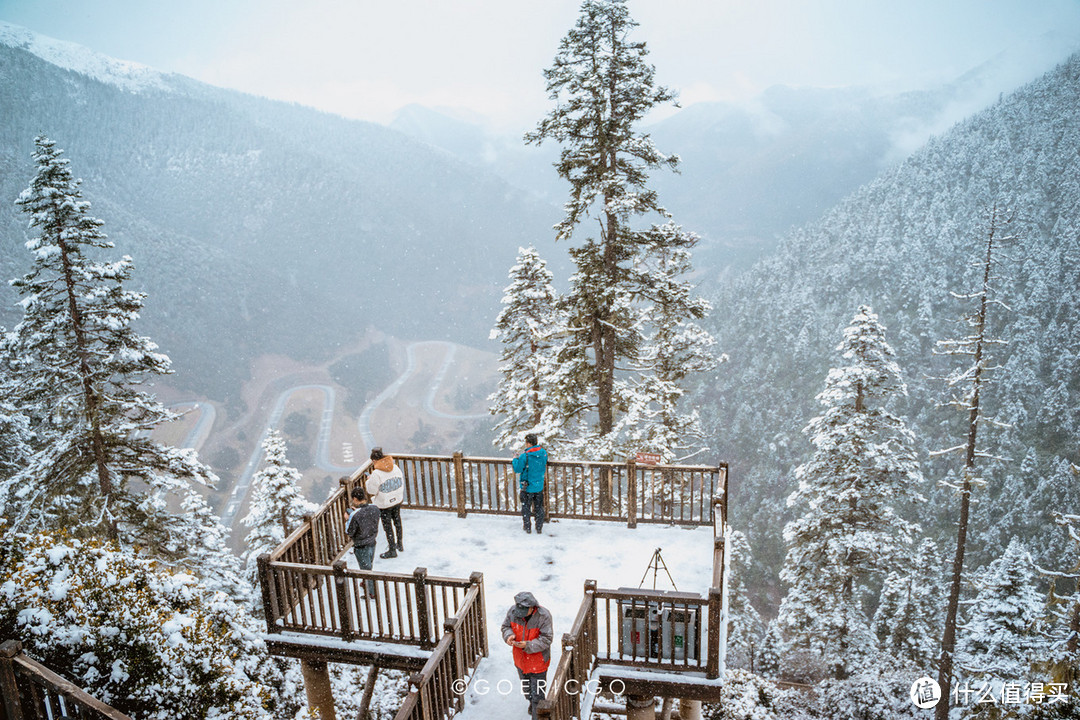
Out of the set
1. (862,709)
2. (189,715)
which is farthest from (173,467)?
(862,709)

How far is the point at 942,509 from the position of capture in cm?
6531

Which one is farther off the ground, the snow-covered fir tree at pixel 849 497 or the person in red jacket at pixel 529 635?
the person in red jacket at pixel 529 635

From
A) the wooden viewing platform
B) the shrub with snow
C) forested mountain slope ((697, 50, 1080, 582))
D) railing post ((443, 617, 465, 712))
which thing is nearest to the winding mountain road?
forested mountain slope ((697, 50, 1080, 582))

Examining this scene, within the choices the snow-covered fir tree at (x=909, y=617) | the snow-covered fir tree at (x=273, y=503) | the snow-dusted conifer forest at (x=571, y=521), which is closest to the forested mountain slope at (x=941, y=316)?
the snow-dusted conifer forest at (x=571, y=521)

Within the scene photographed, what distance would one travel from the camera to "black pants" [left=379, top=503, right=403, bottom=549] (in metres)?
9.55

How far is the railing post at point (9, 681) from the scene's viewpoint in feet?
14.0

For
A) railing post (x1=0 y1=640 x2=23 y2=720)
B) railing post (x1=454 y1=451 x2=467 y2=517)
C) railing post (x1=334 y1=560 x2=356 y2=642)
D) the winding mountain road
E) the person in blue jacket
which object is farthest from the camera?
the winding mountain road

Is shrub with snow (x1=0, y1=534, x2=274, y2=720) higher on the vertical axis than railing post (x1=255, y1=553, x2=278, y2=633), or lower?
higher

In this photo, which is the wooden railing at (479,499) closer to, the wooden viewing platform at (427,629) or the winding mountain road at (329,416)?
the wooden viewing platform at (427,629)

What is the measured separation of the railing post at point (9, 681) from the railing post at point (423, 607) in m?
3.65

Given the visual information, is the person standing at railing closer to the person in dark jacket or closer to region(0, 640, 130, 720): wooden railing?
the person in dark jacket

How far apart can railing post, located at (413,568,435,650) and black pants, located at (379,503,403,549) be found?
7.32 ft

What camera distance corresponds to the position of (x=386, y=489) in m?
9.33

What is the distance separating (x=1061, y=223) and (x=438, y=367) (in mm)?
124082
